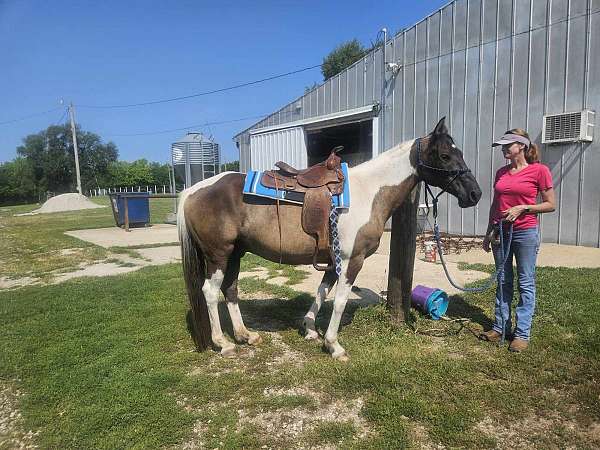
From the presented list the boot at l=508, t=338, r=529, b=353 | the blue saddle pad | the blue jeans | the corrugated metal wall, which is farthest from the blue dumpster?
the boot at l=508, t=338, r=529, b=353

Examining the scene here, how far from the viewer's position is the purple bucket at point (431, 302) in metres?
4.24

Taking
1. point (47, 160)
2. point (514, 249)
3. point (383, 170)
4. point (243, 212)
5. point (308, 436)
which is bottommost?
point (308, 436)

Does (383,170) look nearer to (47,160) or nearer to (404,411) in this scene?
(404,411)

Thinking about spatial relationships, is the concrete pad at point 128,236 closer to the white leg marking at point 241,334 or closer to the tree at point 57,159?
the white leg marking at point 241,334

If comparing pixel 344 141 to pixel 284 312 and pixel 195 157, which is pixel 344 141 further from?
pixel 284 312

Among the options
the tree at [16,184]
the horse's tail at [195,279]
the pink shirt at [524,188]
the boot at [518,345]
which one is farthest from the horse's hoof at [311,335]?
the tree at [16,184]

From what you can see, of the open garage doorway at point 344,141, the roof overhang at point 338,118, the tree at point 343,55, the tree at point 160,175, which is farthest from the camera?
the tree at point 160,175

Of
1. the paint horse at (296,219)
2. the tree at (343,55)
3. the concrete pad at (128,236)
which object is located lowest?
the concrete pad at (128,236)

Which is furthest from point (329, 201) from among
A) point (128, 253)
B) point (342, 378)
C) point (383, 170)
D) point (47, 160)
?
point (47, 160)

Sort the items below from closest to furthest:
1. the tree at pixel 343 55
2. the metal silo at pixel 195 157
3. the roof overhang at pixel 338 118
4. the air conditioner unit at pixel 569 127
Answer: the air conditioner unit at pixel 569 127
the roof overhang at pixel 338 118
the metal silo at pixel 195 157
the tree at pixel 343 55

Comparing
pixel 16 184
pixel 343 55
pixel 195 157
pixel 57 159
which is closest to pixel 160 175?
pixel 57 159

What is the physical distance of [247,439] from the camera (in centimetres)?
231

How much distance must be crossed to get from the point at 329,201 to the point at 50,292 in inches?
182

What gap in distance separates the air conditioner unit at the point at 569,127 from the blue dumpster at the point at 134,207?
11.3m
